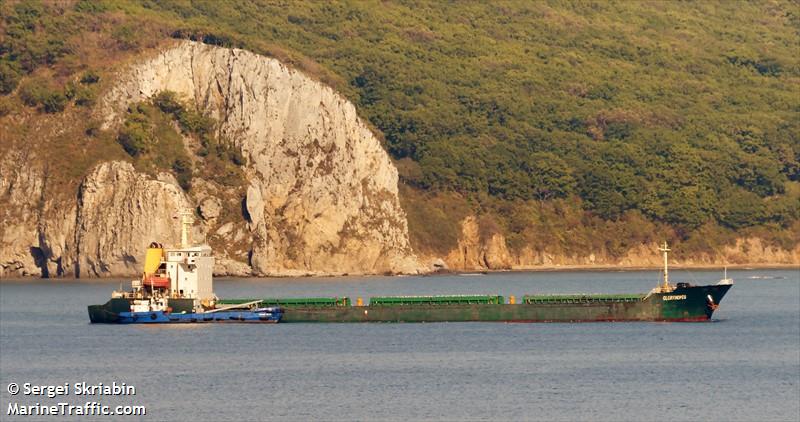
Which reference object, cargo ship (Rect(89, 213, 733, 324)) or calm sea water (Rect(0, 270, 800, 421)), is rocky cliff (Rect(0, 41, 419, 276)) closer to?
calm sea water (Rect(0, 270, 800, 421))

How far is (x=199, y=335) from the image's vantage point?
93375 millimetres

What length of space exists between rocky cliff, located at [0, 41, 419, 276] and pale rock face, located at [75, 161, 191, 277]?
0.11m

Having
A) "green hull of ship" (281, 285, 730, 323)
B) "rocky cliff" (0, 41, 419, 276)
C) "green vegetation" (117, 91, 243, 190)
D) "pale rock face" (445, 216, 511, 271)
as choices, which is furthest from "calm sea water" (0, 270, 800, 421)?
"pale rock face" (445, 216, 511, 271)

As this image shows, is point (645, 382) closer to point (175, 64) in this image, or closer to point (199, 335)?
point (199, 335)

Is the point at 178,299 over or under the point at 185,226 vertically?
under

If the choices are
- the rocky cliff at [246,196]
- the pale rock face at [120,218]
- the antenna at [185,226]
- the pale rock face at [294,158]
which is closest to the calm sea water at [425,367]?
the antenna at [185,226]

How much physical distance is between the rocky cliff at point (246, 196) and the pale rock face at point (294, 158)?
0.38 feet

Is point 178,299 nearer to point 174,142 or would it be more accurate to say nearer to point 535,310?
point 535,310

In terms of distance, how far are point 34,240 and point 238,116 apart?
27.8m

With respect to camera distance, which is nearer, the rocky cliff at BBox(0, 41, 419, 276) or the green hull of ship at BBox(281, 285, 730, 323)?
the green hull of ship at BBox(281, 285, 730, 323)

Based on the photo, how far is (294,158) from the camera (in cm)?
17925

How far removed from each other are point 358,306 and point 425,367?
1036 inches

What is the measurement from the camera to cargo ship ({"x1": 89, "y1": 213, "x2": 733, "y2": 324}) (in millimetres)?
98938

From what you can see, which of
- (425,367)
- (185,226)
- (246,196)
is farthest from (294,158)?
(425,367)
